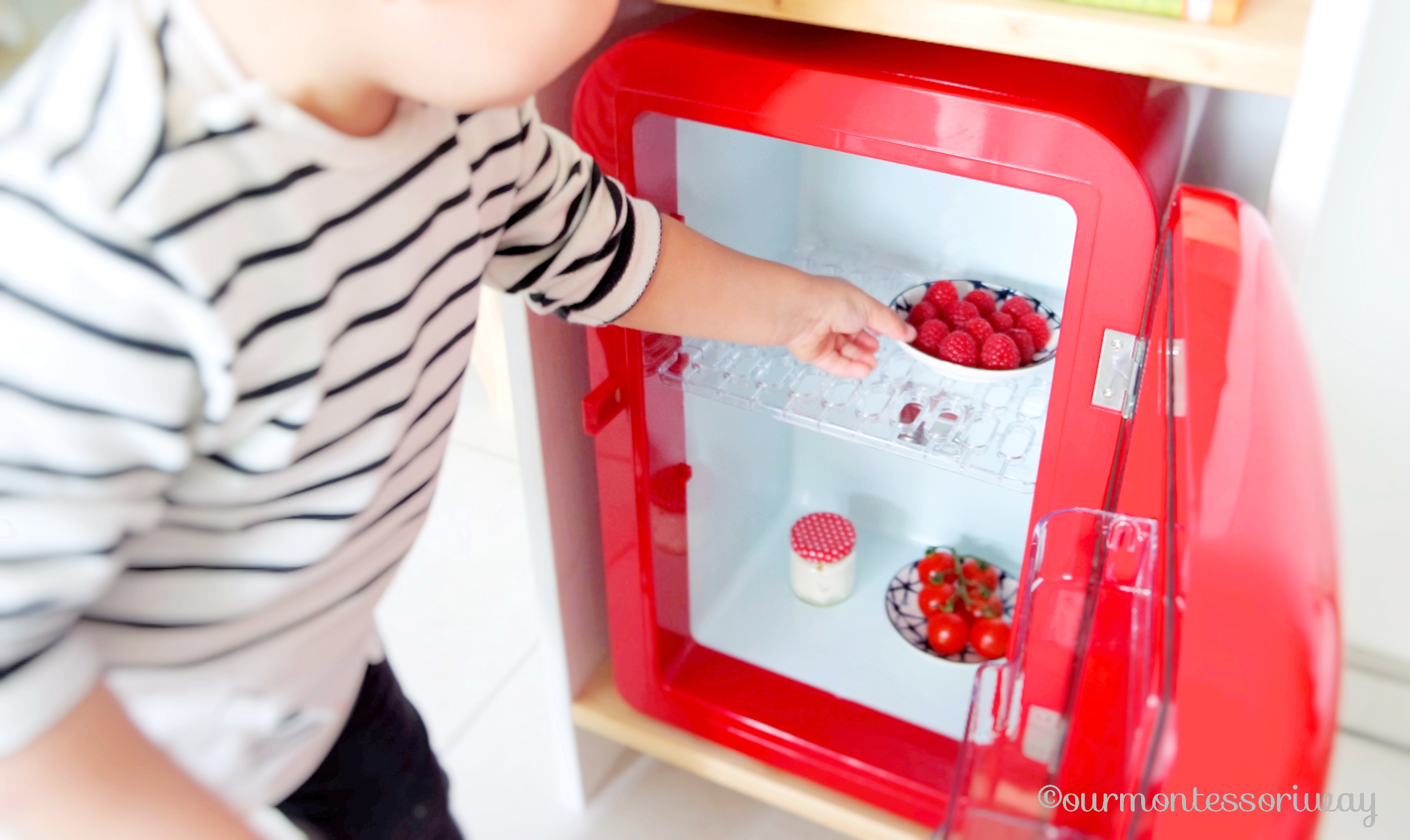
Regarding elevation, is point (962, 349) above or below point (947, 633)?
above

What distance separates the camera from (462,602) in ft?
5.39

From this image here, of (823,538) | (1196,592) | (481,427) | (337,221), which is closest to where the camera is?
(1196,592)

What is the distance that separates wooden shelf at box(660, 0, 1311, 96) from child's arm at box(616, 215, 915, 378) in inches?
9.5

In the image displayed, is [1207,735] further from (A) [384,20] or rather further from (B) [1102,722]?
(A) [384,20]

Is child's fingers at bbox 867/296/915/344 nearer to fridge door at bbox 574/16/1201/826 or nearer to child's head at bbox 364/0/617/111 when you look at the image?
fridge door at bbox 574/16/1201/826

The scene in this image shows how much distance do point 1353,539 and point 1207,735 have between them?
97cm

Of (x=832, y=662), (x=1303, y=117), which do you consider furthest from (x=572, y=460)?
(x=1303, y=117)

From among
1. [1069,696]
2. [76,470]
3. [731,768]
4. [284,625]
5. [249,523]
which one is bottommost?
[731,768]

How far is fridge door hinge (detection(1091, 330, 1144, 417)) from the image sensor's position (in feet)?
2.40

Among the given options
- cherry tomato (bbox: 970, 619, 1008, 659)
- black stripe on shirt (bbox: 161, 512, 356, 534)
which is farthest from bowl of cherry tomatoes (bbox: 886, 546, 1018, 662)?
black stripe on shirt (bbox: 161, 512, 356, 534)

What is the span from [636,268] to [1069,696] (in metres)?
0.47

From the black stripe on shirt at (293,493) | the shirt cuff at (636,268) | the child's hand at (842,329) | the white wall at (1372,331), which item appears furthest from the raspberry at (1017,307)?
the black stripe on shirt at (293,493)

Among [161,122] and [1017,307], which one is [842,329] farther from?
[161,122]

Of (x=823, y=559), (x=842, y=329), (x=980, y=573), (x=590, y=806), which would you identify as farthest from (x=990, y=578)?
(x=590, y=806)
